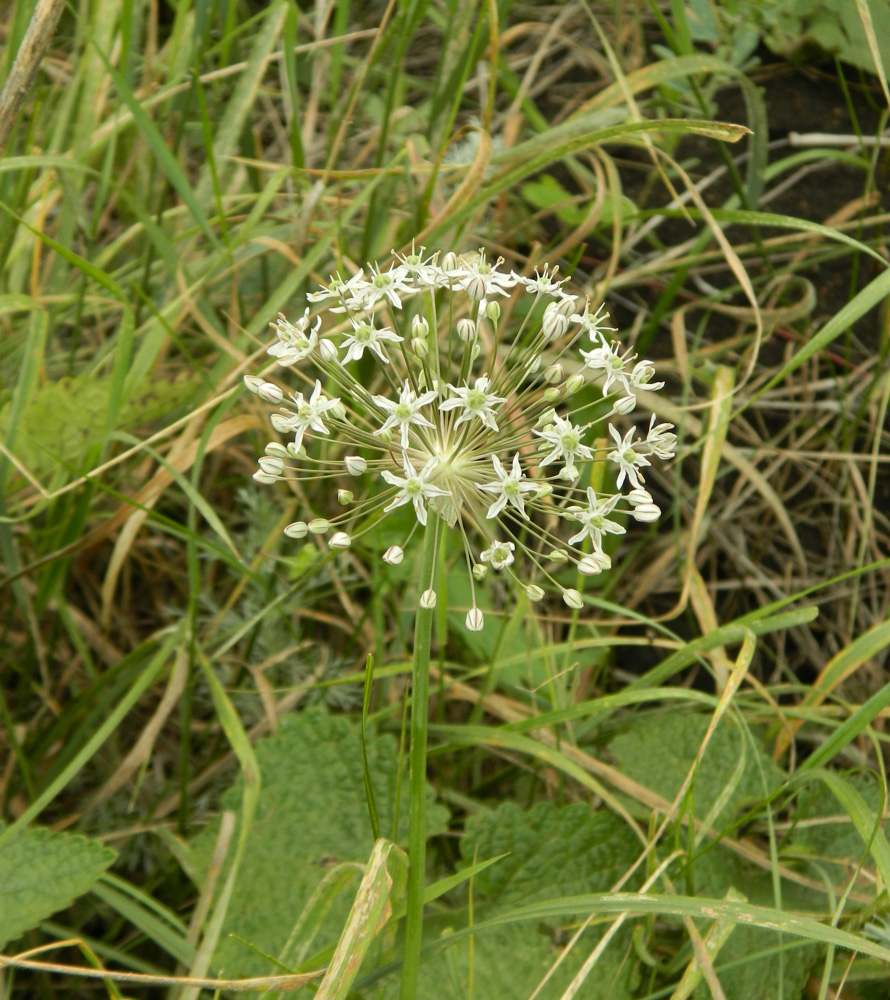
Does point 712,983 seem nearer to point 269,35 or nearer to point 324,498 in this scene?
point 324,498

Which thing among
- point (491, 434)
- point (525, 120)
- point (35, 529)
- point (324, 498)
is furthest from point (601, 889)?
point (525, 120)

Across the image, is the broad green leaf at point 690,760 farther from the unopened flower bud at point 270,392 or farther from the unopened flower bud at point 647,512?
the unopened flower bud at point 270,392

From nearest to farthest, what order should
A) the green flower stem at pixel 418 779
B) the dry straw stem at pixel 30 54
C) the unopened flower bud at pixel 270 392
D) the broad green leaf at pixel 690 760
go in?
1. the green flower stem at pixel 418 779
2. the unopened flower bud at pixel 270 392
3. the dry straw stem at pixel 30 54
4. the broad green leaf at pixel 690 760

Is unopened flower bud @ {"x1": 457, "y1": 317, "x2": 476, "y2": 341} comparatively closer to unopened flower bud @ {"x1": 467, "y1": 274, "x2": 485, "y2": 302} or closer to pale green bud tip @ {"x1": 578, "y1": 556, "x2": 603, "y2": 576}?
unopened flower bud @ {"x1": 467, "y1": 274, "x2": 485, "y2": 302}

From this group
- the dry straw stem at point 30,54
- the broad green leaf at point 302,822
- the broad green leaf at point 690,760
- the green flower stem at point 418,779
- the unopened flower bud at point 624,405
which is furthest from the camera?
the broad green leaf at point 690,760

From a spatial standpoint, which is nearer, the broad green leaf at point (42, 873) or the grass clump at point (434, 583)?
the broad green leaf at point (42, 873)

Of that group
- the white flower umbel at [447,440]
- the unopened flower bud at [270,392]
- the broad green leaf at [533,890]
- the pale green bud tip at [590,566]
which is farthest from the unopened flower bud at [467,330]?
the broad green leaf at [533,890]

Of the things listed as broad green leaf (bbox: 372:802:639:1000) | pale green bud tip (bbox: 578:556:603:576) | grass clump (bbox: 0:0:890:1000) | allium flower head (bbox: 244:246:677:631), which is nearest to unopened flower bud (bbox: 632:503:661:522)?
allium flower head (bbox: 244:246:677:631)
